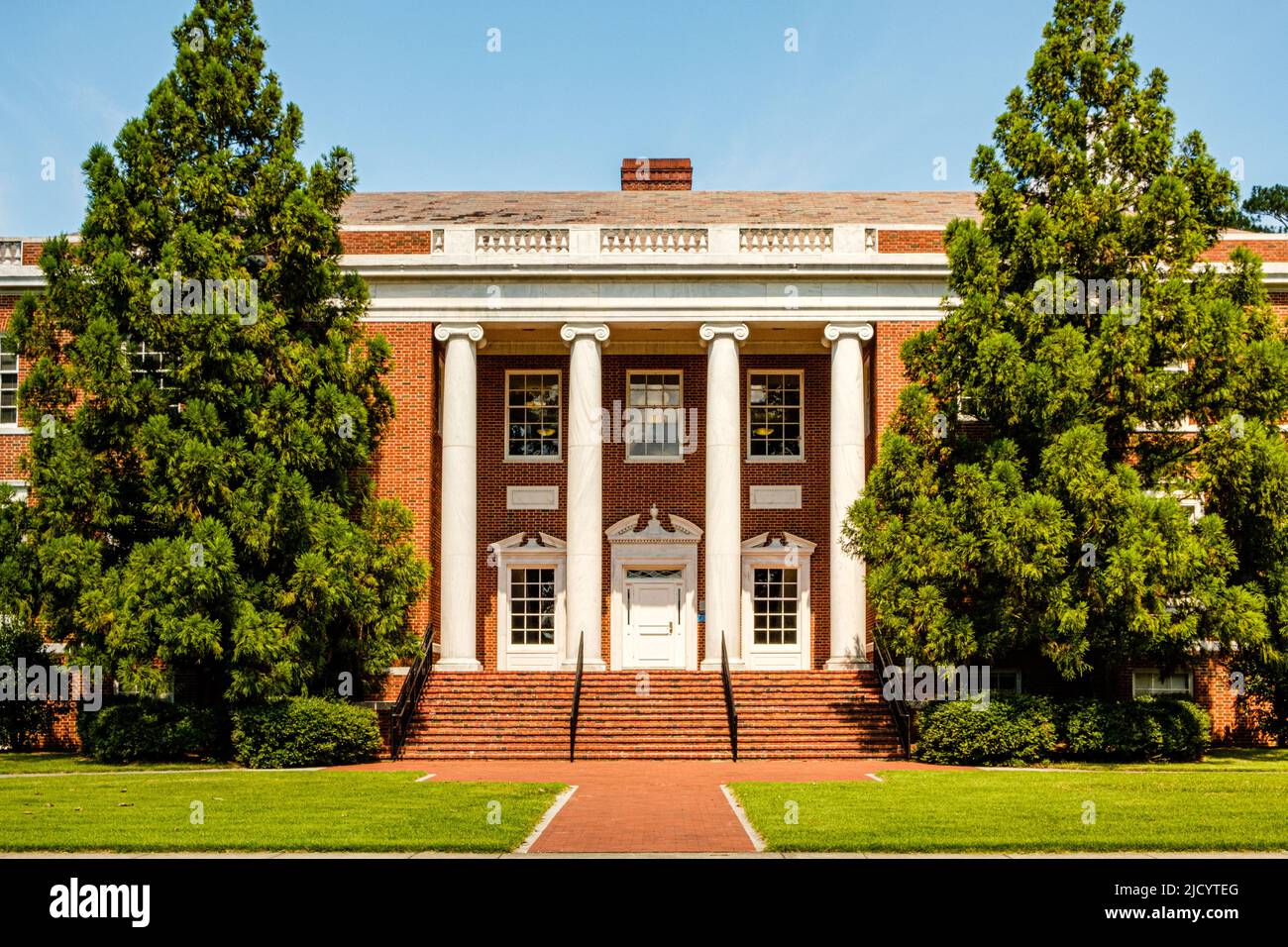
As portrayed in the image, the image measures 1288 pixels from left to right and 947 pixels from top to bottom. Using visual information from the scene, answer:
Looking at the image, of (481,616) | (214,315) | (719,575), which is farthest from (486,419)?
(214,315)

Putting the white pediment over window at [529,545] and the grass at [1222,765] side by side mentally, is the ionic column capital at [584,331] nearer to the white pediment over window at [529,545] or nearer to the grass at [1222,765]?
the white pediment over window at [529,545]

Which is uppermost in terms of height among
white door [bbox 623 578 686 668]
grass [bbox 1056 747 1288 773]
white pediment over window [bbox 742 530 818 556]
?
white pediment over window [bbox 742 530 818 556]

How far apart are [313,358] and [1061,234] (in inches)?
478

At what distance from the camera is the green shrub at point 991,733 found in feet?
70.6

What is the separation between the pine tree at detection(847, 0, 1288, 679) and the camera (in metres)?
20.9

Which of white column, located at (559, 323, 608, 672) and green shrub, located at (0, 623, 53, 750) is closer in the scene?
green shrub, located at (0, 623, 53, 750)

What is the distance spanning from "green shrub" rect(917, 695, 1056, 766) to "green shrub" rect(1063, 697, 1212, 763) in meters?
0.40

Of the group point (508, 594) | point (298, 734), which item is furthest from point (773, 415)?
point (298, 734)

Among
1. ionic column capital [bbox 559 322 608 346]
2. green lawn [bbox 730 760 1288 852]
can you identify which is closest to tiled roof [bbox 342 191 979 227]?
ionic column capital [bbox 559 322 608 346]

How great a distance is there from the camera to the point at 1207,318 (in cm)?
2153

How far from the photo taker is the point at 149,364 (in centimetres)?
2222

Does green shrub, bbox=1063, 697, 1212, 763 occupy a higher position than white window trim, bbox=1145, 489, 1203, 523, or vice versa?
white window trim, bbox=1145, 489, 1203, 523
